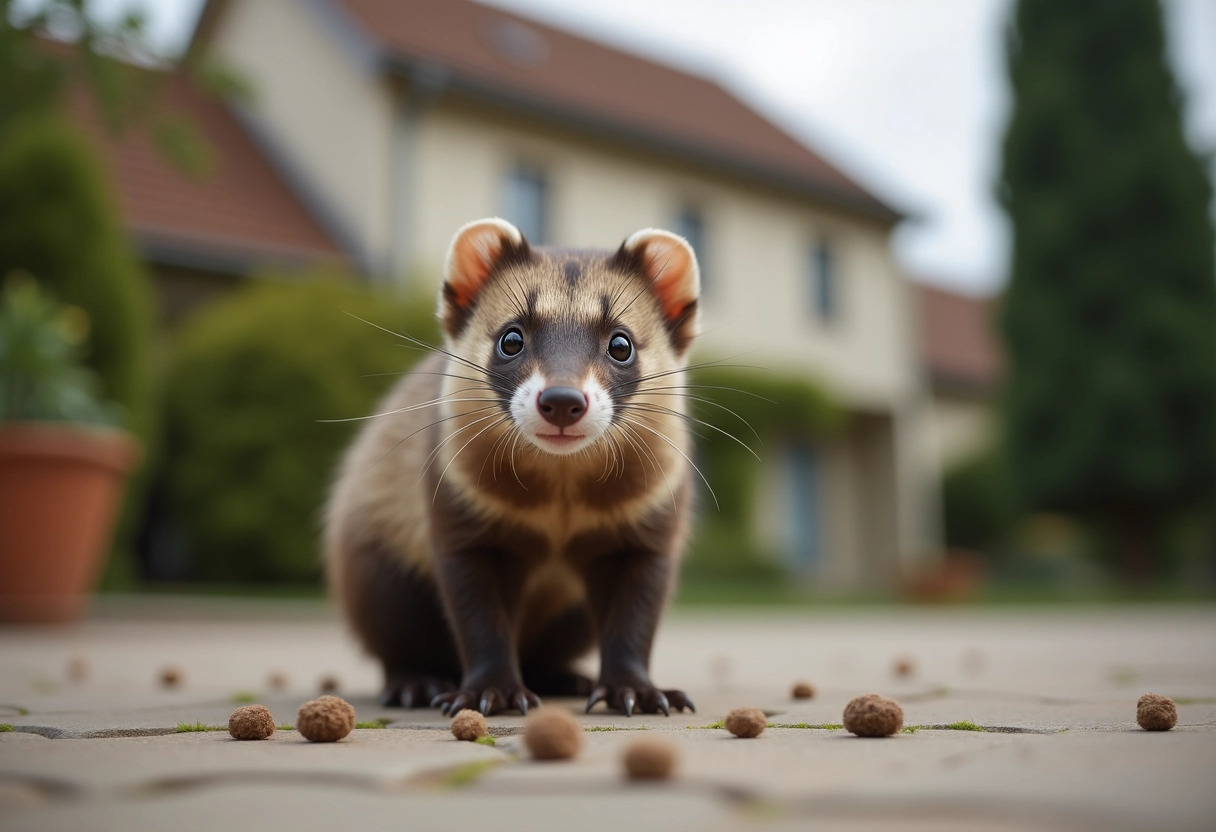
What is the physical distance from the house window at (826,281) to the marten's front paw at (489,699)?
1790 cm

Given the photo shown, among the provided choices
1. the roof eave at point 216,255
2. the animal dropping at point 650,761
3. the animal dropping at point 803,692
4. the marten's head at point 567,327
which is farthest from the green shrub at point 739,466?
the animal dropping at point 650,761

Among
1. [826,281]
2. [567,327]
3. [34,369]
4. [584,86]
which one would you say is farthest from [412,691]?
[826,281]

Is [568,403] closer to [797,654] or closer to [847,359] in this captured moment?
[797,654]

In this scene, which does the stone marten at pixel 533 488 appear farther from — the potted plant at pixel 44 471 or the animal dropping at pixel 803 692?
the potted plant at pixel 44 471

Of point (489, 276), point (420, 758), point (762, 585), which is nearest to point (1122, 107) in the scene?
point (762, 585)

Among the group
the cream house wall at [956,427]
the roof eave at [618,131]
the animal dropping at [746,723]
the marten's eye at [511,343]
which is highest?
the roof eave at [618,131]

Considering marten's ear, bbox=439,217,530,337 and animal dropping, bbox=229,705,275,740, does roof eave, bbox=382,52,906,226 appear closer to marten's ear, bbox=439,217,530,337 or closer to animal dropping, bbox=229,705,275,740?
marten's ear, bbox=439,217,530,337

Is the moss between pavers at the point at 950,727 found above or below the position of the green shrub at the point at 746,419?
below

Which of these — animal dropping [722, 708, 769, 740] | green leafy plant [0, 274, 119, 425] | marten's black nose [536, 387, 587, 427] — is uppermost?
green leafy plant [0, 274, 119, 425]

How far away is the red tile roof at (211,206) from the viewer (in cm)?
1280

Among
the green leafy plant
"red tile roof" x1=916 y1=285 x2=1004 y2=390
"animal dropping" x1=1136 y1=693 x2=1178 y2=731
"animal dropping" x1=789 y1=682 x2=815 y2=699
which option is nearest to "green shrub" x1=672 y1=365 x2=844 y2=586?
"red tile roof" x1=916 y1=285 x2=1004 y2=390

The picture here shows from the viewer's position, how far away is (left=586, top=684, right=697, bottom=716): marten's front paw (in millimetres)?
2582

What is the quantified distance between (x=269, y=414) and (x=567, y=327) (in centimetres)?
935

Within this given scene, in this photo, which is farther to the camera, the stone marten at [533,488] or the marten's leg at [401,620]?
the marten's leg at [401,620]
